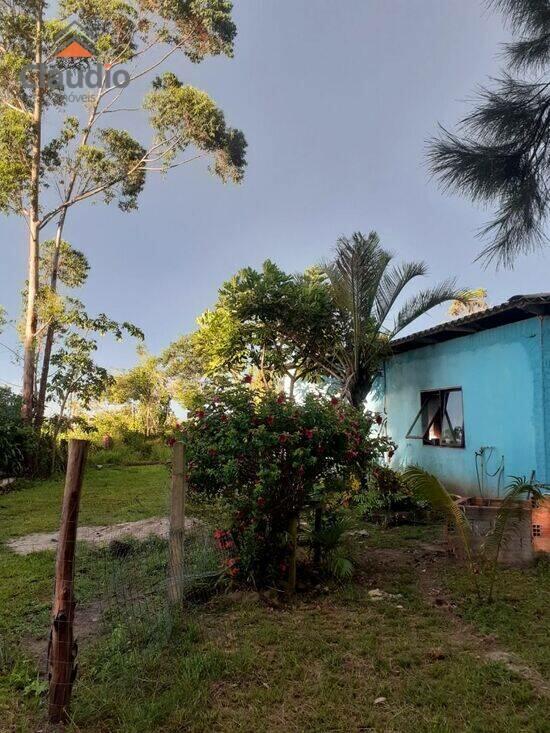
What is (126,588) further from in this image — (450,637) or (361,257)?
(361,257)

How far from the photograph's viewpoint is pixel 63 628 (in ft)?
8.11

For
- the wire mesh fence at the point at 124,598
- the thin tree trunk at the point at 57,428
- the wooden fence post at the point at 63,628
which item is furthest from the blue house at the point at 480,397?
the thin tree trunk at the point at 57,428

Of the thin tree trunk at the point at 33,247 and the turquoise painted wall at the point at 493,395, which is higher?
the thin tree trunk at the point at 33,247

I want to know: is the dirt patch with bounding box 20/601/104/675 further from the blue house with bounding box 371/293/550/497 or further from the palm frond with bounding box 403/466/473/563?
the blue house with bounding box 371/293/550/497

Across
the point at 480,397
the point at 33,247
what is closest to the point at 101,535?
the point at 480,397

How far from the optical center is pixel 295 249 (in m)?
13.4

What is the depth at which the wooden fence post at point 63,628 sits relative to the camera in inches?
97.6

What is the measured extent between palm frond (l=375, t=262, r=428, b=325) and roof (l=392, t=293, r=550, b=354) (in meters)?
0.68

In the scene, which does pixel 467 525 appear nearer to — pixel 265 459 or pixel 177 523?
pixel 265 459

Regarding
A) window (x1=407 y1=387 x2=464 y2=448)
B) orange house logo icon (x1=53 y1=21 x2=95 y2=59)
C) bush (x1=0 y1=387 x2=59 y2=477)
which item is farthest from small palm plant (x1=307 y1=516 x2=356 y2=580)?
orange house logo icon (x1=53 y1=21 x2=95 y2=59)

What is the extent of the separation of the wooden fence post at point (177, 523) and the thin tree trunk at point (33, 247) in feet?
37.4

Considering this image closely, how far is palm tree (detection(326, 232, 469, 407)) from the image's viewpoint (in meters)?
9.45

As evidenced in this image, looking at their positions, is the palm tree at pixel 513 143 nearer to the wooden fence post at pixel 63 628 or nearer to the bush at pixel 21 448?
the wooden fence post at pixel 63 628

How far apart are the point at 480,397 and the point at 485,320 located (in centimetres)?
117
